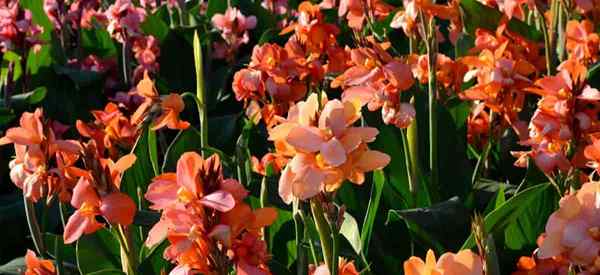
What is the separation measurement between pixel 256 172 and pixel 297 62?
0.21 m

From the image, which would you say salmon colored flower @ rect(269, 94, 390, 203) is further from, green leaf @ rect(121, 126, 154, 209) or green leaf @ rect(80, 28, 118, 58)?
green leaf @ rect(80, 28, 118, 58)

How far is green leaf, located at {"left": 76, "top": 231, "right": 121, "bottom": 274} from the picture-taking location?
1598mm

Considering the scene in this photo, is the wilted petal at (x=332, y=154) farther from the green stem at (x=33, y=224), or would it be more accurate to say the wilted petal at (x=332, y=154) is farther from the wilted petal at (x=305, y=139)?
the green stem at (x=33, y=224)

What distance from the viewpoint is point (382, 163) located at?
40.6 inches

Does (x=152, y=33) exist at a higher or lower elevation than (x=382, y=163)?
lower

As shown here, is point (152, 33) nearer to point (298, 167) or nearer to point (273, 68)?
point (273, 68)

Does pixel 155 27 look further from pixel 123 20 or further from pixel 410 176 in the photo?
pixel 410 176

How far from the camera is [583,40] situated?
1.92 metres

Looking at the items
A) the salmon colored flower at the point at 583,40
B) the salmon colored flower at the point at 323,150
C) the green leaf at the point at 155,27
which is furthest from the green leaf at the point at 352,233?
the green leaf at the point at 155,27

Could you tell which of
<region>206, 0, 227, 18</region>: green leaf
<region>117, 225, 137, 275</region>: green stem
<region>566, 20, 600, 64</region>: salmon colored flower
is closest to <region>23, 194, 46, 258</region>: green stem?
<region>117, 225, 137, 275</region>: green stem

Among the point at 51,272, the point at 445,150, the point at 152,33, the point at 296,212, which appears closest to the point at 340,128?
the point at 296,212

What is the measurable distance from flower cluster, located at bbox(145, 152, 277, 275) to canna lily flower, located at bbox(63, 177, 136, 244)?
0.29 ft

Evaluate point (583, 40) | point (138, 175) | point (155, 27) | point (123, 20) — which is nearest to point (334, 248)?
point (138, 175)

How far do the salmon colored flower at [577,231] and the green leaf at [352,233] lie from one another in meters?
0.48
